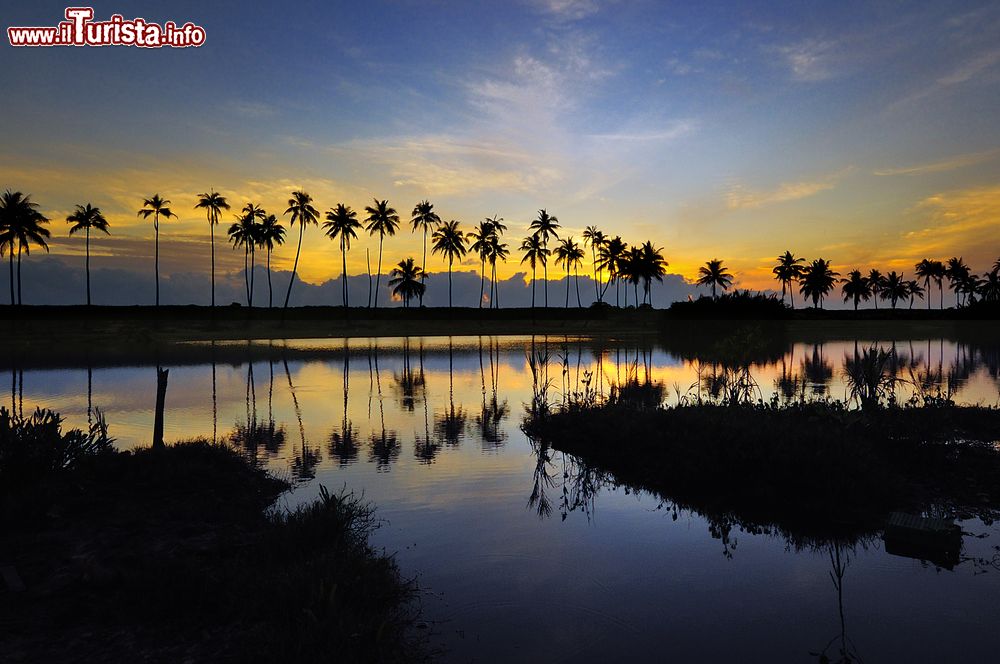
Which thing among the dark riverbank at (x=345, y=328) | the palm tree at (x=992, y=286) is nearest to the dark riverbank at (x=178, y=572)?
the dark riverbank at (x=345, y=328)

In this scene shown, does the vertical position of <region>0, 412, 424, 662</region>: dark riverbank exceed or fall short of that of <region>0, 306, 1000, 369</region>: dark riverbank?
it falls short

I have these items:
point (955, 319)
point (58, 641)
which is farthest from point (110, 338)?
point (955, 319)

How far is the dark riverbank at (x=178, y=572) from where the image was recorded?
613 centimetres

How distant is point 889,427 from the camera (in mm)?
15039

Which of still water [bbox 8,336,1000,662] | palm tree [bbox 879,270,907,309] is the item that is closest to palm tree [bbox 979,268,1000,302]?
palm tree [bbox 879,270,907,309]

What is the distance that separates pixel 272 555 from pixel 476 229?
11202 cm

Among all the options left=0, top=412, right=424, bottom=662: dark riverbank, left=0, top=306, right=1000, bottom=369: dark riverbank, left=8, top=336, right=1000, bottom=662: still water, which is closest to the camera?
left=0, top=412, right=424, bottom=662: dark riverbank

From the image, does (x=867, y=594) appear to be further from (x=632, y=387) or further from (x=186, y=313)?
(x=186, y=313)

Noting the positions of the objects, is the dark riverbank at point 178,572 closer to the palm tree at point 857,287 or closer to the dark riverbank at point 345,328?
the dark riverbank at point 345,328

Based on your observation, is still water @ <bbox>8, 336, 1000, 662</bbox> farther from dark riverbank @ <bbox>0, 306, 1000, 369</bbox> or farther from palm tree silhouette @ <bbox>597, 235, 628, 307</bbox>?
palm tree silhouette @ <bbox>597, 235, 628, 307</bbox>

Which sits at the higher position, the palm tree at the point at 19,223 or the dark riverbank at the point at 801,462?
the palm tree at the point at 19,223

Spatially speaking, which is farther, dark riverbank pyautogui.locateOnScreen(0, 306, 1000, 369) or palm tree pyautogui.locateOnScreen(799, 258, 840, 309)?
palm tree pyautogui.locateOnScreen(799, 258, 840, 309)

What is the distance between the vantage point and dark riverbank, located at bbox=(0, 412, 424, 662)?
613 centimetres

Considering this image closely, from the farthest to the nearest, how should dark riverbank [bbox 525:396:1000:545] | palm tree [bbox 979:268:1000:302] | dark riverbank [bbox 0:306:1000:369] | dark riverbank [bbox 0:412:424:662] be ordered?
palm tree [bbox 979:268:1000:302]
dark riverbank [bbox 0:306:1000:369]
dark riverbank [bbox 525:396:1000:545]
dark riverbank [bbox 0:412:424:662]
